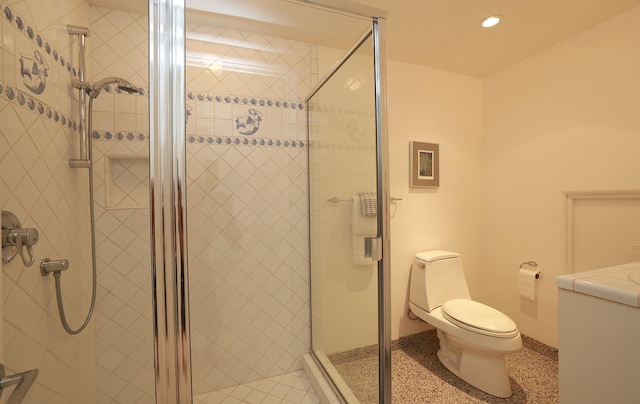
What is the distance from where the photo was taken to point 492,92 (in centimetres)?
Result: 209

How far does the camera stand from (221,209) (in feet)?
4.66

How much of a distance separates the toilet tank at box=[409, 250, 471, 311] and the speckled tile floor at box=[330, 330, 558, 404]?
396 mm

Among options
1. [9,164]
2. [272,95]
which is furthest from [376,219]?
[9,164]

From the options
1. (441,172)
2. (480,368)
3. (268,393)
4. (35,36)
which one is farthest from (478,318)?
(35,36)

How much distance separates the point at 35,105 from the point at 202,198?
68cm

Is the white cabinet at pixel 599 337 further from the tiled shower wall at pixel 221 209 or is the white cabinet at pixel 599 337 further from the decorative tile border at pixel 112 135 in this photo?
the decorative tile border at pixel 112 135

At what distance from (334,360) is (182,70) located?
1.53 m

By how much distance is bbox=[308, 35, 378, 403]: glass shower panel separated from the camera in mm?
1133

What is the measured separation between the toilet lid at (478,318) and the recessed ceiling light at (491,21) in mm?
1743

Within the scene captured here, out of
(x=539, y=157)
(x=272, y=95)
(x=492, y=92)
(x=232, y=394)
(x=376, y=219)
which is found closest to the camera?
(x=376, y=219)

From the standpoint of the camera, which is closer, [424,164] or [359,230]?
[359,230]

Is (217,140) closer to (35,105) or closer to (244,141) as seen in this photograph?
(244,141)

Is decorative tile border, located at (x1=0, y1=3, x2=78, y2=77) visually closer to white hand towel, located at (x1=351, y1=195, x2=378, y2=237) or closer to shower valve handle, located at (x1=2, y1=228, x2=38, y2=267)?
shower valve handle, located at (x1=2, y1=228, x2=38, y2=267)

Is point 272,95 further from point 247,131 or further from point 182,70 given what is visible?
point 182,70
